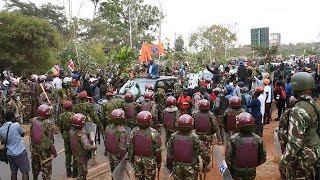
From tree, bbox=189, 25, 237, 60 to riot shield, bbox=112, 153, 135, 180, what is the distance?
44.6 meters

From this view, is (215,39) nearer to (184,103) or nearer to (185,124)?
(184,103)

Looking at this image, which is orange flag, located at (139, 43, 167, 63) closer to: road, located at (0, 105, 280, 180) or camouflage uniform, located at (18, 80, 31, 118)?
camouflage uniform, located at (18, 80, 31, 118)

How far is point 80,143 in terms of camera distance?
829cm

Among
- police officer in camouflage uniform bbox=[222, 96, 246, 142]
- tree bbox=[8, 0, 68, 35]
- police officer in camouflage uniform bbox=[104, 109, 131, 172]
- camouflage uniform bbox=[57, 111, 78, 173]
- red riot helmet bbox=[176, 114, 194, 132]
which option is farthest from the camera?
tree bbox=[8, 0, 68, 35]

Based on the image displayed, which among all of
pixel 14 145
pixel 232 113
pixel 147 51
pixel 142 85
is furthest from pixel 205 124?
pixel 147 51

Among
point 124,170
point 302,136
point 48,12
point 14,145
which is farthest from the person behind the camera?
point 48,12

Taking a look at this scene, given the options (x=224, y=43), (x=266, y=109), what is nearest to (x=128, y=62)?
(x=266, y=109)

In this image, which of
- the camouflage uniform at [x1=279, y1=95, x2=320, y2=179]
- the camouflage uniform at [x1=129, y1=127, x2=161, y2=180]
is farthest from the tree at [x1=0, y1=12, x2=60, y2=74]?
the camouflage uniform at [x1=279, y1=95, x2=320, y2=179]

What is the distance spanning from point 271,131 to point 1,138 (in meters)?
9.81

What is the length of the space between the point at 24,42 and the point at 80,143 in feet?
65.2

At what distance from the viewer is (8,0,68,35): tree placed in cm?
4788

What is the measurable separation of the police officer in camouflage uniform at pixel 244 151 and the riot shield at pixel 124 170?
185 cm

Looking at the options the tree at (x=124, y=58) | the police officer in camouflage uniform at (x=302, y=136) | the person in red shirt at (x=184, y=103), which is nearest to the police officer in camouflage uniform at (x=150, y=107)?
the person in red shirt at (x=184, y=103)

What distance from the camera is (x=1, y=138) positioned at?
8.59 metres
